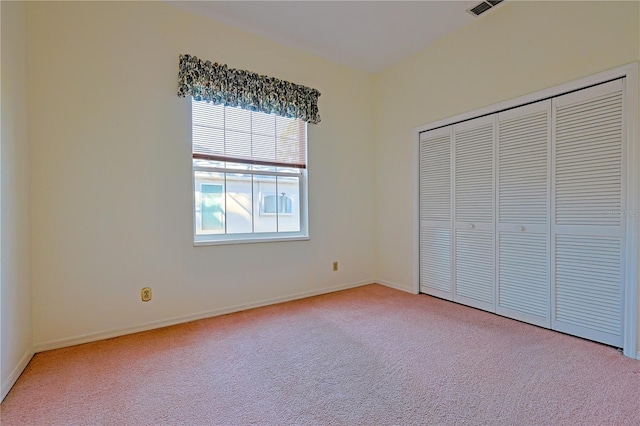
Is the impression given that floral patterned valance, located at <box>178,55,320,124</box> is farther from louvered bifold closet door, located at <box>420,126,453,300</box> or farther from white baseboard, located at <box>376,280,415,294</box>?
white baseboard, located at <box>376,280,415,294</box>

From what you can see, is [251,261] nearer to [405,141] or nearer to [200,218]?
[200,218]

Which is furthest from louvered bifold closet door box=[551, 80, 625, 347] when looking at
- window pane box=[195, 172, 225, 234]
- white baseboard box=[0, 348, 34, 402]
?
Result: white baseboard box=[0, 348, 34, 402]

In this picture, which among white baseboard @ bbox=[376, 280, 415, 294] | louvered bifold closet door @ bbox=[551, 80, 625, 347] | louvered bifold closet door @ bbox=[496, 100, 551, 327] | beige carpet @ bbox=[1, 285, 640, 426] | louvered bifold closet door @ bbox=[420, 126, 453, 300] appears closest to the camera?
beige carpet @ bbox=[1, 285, 640, 426]

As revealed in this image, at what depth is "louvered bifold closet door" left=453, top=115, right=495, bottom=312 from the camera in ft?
9.57

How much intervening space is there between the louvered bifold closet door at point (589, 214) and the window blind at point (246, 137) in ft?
7.99

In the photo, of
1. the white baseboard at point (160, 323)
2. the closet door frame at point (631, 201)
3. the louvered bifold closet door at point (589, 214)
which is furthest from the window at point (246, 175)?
the closet door frame at point (631, 201)

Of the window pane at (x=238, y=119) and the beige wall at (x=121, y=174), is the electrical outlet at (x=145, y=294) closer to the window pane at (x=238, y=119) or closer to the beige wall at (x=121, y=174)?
the beige wall at (x=121, y=174)

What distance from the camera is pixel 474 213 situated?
3.04 metres

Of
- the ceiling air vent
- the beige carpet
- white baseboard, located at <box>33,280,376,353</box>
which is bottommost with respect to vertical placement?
the beige carpet

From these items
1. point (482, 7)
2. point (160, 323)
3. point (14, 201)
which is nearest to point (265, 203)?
point (160, 323)

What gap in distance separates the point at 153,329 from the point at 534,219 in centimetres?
344

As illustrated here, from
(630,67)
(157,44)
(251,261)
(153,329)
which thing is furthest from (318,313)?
(630,67)

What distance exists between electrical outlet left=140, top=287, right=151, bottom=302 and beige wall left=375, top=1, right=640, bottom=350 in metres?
2.74

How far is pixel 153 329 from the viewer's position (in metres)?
2.57
